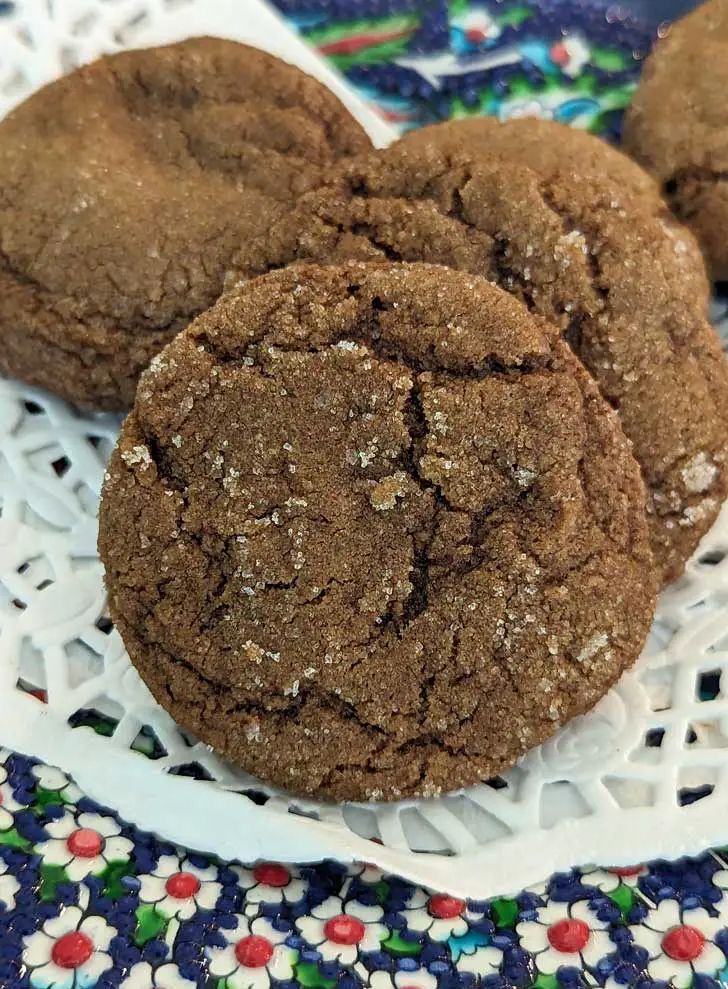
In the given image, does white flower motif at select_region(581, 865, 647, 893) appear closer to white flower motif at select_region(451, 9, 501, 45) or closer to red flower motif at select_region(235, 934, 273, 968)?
red flower motif at select_region(235, 934, 273, 968)

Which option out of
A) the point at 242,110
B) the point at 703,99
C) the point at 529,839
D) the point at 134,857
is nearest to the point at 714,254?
the point at 703,99

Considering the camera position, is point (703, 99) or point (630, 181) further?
point (703, 99)

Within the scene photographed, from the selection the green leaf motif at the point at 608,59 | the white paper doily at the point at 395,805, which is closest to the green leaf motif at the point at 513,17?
the green leaf motif at the point at 608,59

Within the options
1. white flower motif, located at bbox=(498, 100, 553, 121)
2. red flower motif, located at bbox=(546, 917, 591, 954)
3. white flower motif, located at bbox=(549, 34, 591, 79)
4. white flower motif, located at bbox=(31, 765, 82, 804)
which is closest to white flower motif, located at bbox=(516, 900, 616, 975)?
red flower motif, located at bbox=(546, 917, 591, 954)

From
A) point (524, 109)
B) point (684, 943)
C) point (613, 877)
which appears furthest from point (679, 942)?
point (524, 109)

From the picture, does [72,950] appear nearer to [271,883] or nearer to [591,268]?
[271,883]

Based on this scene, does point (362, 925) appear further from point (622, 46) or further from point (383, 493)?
point (622, 46)
